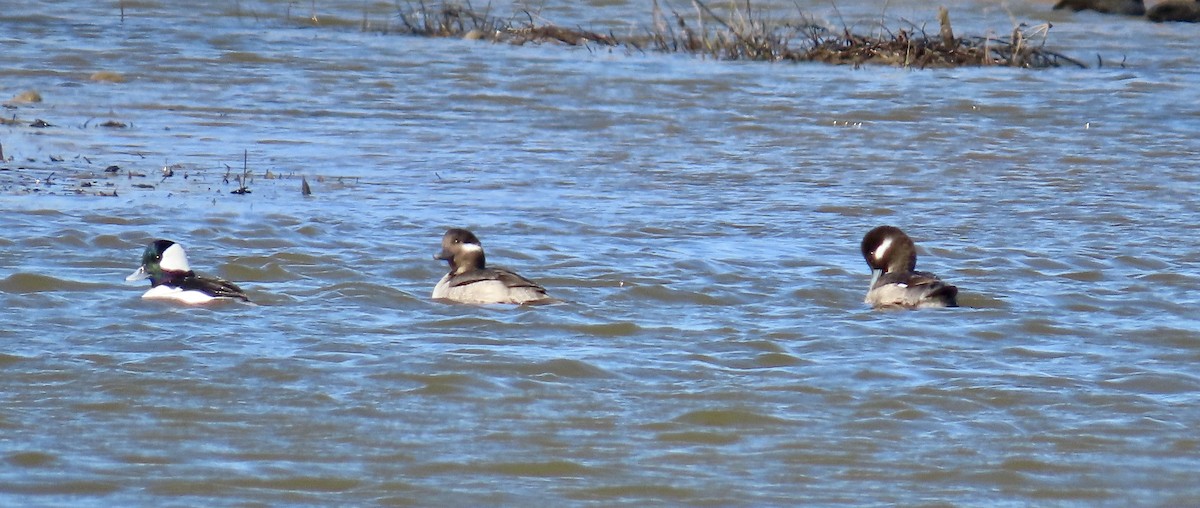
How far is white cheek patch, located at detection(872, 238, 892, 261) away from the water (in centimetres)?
21

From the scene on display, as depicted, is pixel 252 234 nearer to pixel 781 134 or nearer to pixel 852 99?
pixel 781 134

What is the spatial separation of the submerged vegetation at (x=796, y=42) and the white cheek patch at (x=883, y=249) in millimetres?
9367

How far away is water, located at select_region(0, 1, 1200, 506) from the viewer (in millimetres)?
6008

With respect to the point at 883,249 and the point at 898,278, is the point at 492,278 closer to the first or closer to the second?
the point at 898,278

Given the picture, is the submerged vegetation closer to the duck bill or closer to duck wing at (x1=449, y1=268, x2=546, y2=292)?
duck wing at (x1=449, y1=268, x2=546, y2=292)

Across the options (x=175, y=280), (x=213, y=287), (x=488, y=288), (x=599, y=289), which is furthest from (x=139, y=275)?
(x=599, y=289)

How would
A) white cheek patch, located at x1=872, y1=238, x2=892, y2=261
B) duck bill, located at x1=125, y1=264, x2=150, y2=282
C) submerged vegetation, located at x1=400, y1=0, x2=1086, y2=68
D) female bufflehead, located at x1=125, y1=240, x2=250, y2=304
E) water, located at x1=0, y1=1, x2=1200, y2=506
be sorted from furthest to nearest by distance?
1. submerged vegetation, located at x1=400, y1=0, x2=1086, y2=68
2. white cheek patch, located at x1=872, y1=238, x2=892, y2=261
3. duck bill, located at x1=125, y1=264, x2=150, y2=282
4. female bufflehead, located at x1=125, y1=240, x2=250, y2=304
5. water, located at x1=0, y1=1, x2=1200, y2=506

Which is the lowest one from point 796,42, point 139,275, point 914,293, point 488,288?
point 139,275

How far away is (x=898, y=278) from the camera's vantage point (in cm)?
896

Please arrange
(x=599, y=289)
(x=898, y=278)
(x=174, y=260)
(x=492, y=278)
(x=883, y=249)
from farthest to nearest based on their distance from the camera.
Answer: (x=883, y=249)
(x=599, y=289)
(x=898, y=278)
(x=492, y=278)
(x=174, y=260)

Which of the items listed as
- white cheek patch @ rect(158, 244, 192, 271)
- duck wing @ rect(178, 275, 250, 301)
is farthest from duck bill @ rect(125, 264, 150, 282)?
duck wing @ rect(178, 275, 250, 301)

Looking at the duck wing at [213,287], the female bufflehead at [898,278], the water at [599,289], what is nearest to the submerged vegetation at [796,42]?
the water at [599,289]

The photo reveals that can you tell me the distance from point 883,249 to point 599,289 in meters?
1.49

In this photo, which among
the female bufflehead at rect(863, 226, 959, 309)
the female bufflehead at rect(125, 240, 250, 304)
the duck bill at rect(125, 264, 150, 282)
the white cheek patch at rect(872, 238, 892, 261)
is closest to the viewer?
the female bufflehead at rect(125, 240, 250, 304)
